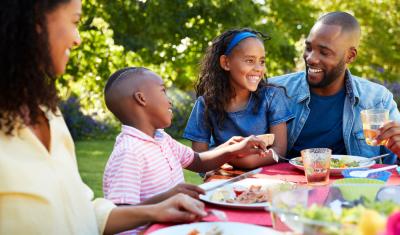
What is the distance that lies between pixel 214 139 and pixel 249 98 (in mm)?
346

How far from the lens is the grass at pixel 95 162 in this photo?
25.5 ft

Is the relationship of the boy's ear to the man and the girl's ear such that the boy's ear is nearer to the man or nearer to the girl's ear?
the girl's ear

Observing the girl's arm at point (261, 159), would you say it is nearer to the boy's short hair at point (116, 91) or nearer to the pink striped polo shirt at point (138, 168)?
the pink striped polo shirt at point (138, 168)

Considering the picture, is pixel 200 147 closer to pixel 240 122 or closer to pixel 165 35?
pixel 240 122

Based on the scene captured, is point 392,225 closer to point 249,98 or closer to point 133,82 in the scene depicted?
point 133,82

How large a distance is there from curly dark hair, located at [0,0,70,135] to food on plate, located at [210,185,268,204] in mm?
824

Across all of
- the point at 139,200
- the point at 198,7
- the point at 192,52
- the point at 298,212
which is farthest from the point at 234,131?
the point at 192,52

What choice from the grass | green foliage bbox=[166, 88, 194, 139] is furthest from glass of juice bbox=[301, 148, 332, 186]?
green foliage bbox=[166, 88, 194, 139]

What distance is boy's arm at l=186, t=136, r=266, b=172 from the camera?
9.39 ft

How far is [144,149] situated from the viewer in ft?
8.29

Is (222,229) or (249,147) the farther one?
(249,147)

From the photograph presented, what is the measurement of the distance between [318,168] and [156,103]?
2.71 feet

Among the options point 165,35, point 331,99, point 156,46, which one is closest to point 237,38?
point 331,99

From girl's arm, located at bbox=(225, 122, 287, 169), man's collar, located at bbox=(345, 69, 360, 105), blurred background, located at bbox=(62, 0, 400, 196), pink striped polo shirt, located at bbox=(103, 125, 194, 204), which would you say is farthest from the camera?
blurred background, located at bbox=(62, 0, 400, 196)
